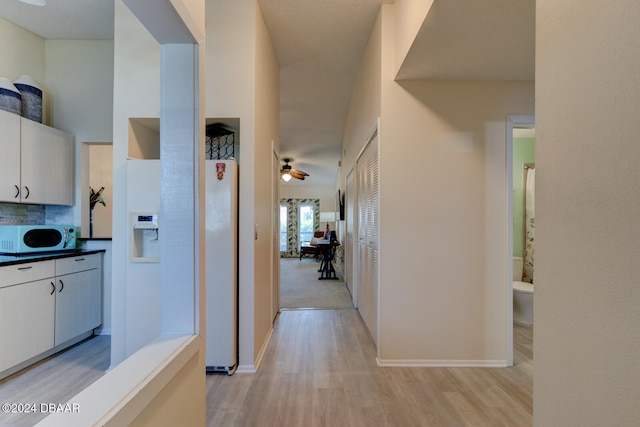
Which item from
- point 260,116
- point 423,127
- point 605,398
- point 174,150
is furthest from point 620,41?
A: point 260,116

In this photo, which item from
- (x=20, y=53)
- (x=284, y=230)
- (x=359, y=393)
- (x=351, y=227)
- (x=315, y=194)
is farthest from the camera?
(x=315, y=194)

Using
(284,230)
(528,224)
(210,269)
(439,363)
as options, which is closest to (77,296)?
(210,269)

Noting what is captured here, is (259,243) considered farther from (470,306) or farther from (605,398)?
(605,398)

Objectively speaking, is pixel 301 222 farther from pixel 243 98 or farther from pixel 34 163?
pixel 243 98

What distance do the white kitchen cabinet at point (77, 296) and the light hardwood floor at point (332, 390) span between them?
8.4 inches

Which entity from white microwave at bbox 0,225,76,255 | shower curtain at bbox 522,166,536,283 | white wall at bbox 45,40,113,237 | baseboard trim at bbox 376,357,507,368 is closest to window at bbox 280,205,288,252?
white wall at bbox 45,40,113,237

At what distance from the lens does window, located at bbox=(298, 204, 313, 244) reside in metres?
10.2

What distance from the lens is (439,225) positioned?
2.46m

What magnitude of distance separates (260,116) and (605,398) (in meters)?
2.60

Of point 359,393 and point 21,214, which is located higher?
point 21,214

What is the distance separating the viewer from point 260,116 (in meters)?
2.59

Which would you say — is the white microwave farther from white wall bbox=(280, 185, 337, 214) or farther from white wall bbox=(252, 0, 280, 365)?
white wall bbox=(280, 185, 337, 214)

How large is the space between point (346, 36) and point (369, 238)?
6.82 ft

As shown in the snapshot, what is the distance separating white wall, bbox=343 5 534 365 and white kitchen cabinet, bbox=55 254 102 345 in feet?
9.25
